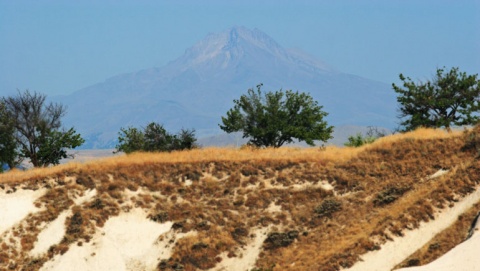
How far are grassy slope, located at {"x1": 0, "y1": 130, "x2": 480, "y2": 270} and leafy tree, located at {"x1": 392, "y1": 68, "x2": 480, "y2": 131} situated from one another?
3110 cm

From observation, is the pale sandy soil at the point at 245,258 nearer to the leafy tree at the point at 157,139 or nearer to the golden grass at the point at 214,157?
the golden grass at the point at 214,157

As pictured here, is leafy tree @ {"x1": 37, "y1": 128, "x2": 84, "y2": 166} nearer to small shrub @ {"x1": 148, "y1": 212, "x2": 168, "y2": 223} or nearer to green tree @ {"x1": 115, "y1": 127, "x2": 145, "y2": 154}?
green tree @ {"x1": 115, "y1": 127, "x2": 145, "y2": 154}

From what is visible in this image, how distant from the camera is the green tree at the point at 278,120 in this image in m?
91.7

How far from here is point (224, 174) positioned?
192 ft

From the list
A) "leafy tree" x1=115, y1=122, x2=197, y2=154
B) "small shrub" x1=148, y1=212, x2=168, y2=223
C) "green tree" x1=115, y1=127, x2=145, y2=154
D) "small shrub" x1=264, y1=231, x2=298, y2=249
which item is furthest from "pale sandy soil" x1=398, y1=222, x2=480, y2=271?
"green tree" x1=115, y1=127, x2=145, y2=154

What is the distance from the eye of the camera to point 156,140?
9669 cm

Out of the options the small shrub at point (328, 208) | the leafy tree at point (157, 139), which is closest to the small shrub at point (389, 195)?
the small shrub at point (328, 208)

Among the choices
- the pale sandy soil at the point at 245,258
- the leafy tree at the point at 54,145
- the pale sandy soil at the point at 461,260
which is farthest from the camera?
the leafy tree at the point at 54,145

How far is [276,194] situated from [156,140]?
143 feet

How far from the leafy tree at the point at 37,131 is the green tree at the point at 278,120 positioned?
894 inches

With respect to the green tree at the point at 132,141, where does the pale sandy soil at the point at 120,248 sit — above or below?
below

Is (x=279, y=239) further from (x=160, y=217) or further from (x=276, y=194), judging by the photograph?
(x=160, y=217)

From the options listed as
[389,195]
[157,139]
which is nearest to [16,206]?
[389,195]

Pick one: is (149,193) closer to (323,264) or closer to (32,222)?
(32,222)
